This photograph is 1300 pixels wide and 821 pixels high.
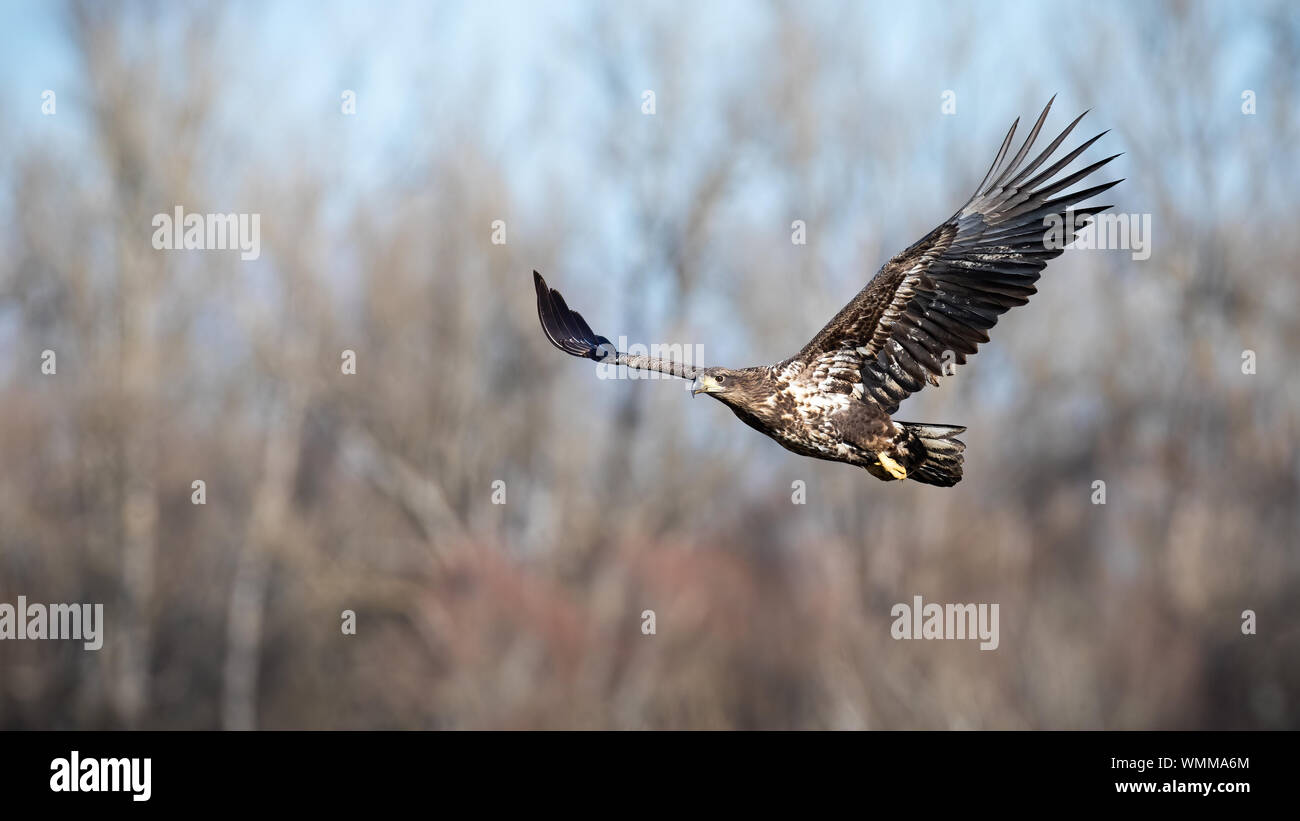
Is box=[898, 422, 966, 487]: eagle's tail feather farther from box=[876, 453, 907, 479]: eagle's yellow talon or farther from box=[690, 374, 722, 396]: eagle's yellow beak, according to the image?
box=[690, 374, 722, 396]: eagle's yellow beak

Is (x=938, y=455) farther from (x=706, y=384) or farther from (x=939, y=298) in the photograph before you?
(x=706, y=384)

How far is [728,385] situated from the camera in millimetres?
9484

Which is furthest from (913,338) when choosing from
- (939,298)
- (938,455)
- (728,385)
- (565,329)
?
(565,329)

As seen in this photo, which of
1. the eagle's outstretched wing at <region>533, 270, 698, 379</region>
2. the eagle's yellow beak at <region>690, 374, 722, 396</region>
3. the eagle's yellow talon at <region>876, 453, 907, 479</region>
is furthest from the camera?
the eagle's outstretched wing at <region>533, 270, 698, 379</region>

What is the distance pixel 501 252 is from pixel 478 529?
6294 millimetres

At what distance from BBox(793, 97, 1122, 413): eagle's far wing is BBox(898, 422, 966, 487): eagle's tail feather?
0.25 meters

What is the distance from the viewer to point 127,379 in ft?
109

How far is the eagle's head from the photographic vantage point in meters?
9.45

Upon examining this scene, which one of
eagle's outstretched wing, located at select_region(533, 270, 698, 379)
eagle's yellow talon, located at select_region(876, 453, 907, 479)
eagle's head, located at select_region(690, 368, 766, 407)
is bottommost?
eagle's yellow talon, located at select_region(876, 453, 907, 479)

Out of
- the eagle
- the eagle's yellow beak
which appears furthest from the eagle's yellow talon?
the eagle's yellow beak

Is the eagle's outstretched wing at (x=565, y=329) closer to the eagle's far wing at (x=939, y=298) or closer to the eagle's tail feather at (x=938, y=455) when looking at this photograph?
the eagle's far wing at (x=939, y=298)

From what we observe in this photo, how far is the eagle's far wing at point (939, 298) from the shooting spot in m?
9.70
